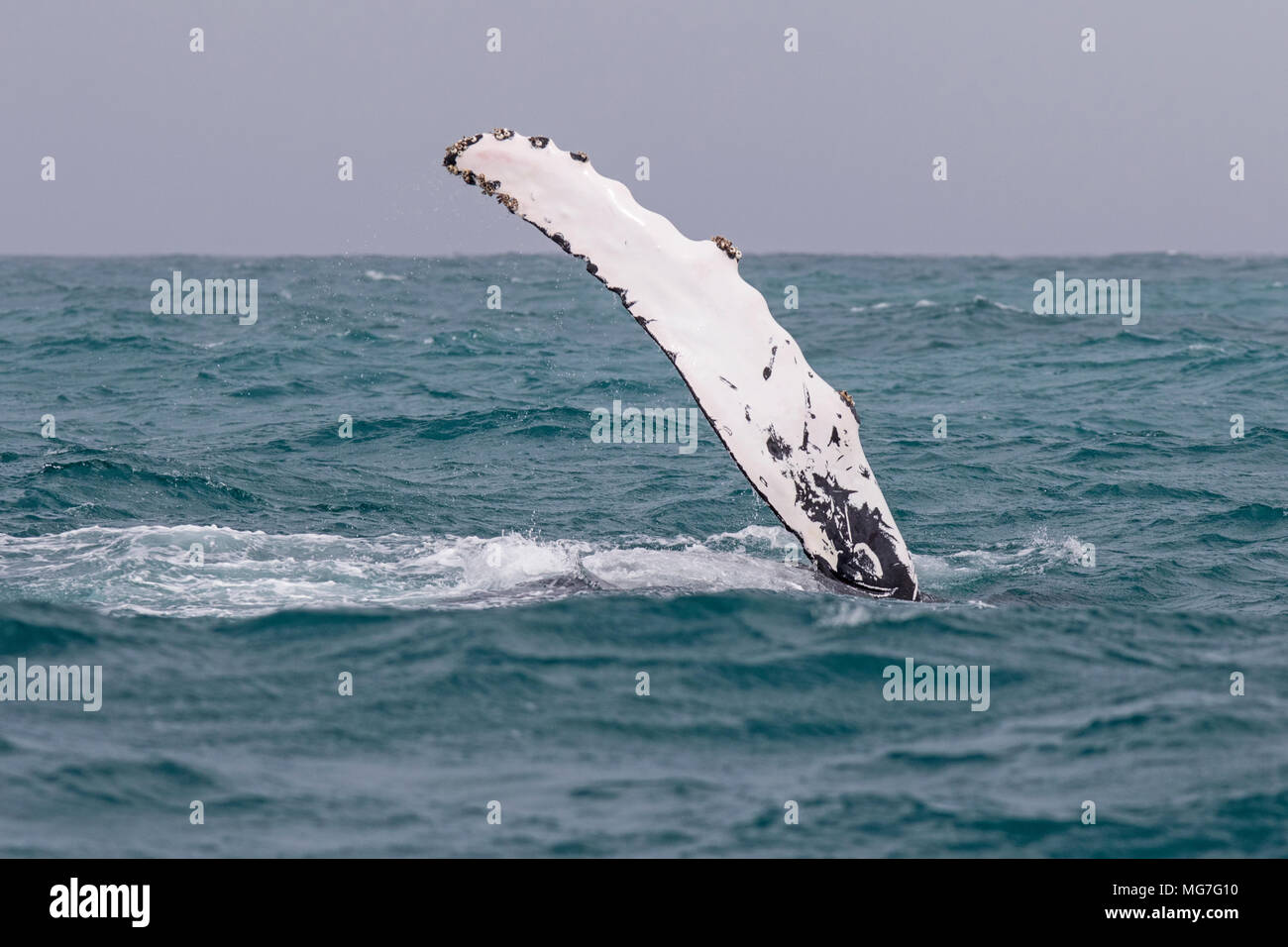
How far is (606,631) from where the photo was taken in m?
10.4

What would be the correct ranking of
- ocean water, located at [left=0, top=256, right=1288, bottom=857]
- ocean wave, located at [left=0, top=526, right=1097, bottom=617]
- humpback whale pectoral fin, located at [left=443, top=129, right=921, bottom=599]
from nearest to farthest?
ocean water, located at [left=0, top=256, right=1288, bottom=857], humpback whale pectoral fin, located at [left=443, top=129, right=921, bottom=599], ocean wave, located at [left=0, top=526, right=1097, bottom=617]

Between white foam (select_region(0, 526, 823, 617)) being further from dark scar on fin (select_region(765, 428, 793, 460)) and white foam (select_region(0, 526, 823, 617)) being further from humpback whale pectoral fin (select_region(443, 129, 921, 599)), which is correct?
dark scar on fin (select_region(765, 428, 793, 460))

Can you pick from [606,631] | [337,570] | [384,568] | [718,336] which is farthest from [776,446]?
[337,570]

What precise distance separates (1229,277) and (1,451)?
61425mm

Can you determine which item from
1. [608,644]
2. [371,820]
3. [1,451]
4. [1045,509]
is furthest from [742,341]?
[1,451]

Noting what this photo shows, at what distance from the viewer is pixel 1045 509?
16750mm

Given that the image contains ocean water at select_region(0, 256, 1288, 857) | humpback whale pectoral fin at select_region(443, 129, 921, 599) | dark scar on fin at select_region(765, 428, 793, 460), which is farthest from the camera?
dark scar on fin at select_region(765, 428, 793, 460)

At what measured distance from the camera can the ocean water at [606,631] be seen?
24.4 feet

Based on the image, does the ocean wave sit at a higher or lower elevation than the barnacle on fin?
lower

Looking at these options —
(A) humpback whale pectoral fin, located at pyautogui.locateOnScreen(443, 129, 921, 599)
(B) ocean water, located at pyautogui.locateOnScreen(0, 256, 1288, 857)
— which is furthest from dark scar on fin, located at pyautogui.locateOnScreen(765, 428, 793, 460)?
(B) ocean water, located at pyautogui.locateOnScreen(0, 256, 1288, 857)

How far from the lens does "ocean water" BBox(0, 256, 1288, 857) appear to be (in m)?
7.43

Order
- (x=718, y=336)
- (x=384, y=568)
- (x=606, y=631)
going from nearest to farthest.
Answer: (x=606, y=631)
(x=718, y=336)
(x=384, y=568)

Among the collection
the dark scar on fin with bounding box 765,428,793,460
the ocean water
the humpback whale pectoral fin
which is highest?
the humpback whale pectoral fin

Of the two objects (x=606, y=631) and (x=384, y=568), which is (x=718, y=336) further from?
(x=384, y=568)
